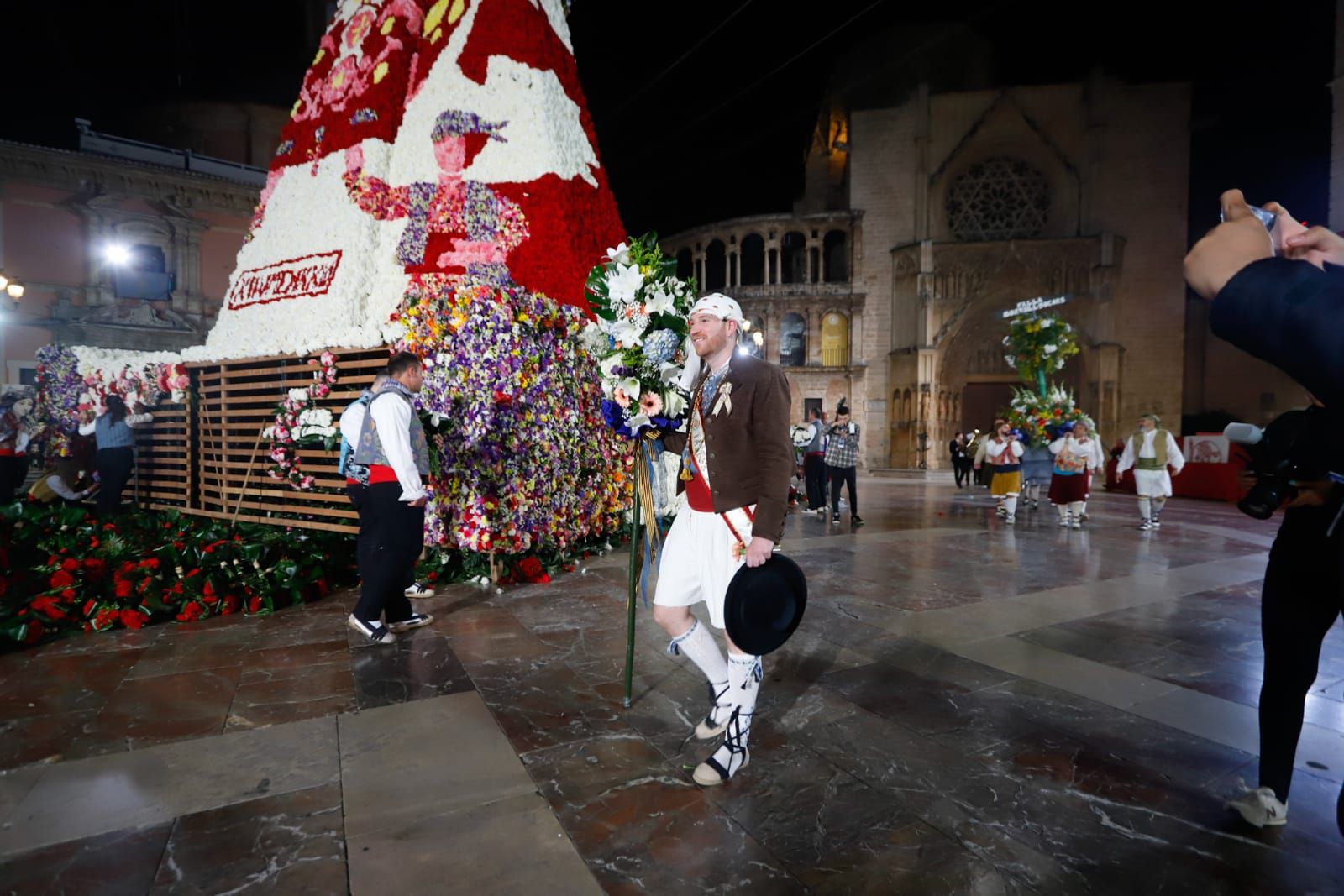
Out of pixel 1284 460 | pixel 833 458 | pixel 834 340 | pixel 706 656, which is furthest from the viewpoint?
pixel 834 340

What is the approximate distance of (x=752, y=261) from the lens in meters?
34.7

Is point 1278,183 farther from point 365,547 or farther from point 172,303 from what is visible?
point 172,303

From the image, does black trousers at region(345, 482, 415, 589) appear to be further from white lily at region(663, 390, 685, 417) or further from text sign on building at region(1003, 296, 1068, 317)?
text sign on building at region(1003, 296, 1068, 317)

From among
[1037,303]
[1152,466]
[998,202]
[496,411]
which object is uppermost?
[998,202]

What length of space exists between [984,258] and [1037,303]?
10.1 feet

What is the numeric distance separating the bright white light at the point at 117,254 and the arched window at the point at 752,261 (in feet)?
86.5


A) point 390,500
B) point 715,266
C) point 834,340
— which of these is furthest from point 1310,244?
point 715,266

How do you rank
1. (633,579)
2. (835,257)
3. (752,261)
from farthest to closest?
(752,261), (835,257), (633,579)

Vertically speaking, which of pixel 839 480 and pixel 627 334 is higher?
pixel 627 334

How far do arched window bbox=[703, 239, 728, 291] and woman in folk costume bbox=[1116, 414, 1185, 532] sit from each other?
23.7 meters

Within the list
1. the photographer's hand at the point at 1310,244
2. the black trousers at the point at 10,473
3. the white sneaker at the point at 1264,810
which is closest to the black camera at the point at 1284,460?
the photographer's hand at the point at 1310,244

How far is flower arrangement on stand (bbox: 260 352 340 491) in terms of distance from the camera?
→ 6258 mm

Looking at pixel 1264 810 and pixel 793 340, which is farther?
pixel 793 340

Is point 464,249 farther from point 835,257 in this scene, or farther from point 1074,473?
point 835,257
